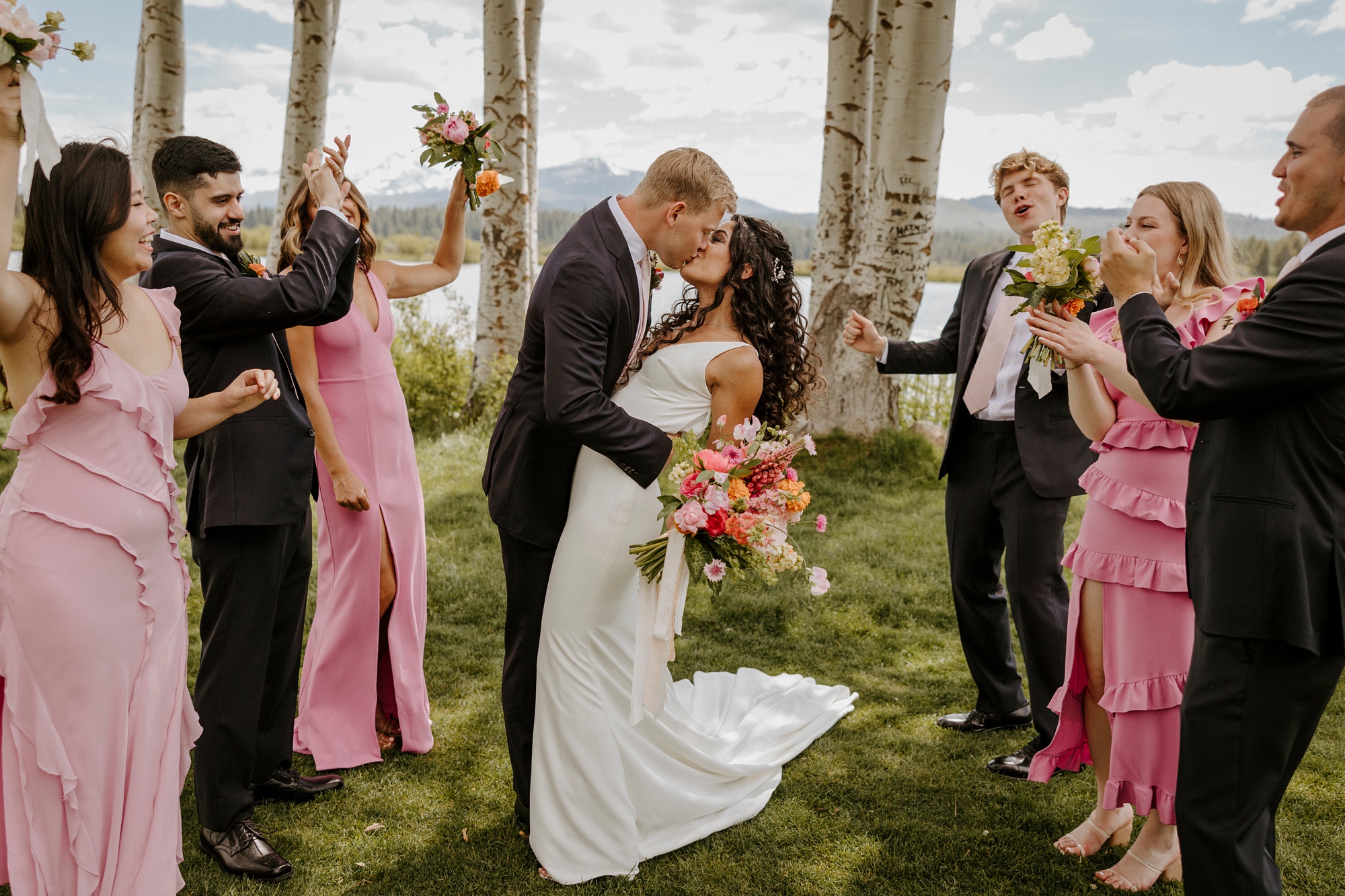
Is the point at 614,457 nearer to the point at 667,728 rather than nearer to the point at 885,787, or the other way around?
the point at 667,728

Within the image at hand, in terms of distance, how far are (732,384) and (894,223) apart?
550cm

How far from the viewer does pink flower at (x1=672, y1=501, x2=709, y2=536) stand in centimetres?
317

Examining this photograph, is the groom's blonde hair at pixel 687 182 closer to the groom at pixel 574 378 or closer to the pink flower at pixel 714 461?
the groom at pixel 574 378

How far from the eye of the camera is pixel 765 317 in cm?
370

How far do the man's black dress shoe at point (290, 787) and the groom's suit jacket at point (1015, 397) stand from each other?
3.41m

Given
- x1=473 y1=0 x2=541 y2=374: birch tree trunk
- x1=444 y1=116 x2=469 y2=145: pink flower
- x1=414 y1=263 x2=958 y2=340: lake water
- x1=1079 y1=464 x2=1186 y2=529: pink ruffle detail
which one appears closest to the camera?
x1=1079 y1=464 x2=1186 y2=529: pink ruffle detail

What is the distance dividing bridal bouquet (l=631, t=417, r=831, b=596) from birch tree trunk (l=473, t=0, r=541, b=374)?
7637 millimetres

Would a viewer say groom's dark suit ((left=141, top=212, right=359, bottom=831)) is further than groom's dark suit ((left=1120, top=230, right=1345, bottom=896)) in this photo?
Yes

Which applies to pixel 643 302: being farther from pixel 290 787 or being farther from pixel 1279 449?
pixel 290 787

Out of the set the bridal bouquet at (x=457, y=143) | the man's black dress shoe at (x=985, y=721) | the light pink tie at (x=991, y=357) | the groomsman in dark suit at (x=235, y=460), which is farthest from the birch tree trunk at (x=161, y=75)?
the man's black dress shoe at (x=985, y=721)

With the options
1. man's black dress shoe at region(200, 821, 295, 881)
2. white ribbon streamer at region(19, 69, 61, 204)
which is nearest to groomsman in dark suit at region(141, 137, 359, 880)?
man's black dress shoe at region(200, 821, 295, 881)

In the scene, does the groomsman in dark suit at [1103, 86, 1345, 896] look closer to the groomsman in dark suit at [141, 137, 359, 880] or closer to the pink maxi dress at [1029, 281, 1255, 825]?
the pink maxi dress at [1029, 281, 1255, 825]

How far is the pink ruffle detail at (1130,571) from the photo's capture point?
339 centimetres

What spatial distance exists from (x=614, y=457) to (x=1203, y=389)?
6.06 ft
